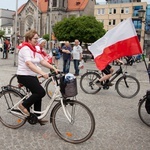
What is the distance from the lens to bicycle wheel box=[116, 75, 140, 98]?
796 centimetres

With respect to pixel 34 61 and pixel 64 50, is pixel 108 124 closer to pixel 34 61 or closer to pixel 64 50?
pixel 34 61

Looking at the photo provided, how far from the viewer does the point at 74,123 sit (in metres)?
4.29

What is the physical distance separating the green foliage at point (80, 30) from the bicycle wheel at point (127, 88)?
3492 centimetres

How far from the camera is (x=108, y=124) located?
5145mm

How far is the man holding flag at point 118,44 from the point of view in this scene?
5.43 metres

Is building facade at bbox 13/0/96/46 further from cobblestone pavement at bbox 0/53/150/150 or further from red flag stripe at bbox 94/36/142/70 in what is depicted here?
cobblestone pavement at bbox 0/53/150/150

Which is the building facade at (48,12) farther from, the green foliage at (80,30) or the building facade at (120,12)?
the green foliage at (80,30)

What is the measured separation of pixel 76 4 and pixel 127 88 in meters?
78.0

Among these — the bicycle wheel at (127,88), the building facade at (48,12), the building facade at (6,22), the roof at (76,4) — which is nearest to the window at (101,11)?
the building facade at (48,12)

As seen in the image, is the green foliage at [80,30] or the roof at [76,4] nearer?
the green foliage at [80,30]

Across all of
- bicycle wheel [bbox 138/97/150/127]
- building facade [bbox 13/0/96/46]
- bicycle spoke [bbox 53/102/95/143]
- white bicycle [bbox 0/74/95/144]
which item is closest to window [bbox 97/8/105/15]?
building facade [bbox 13/0/96/46]

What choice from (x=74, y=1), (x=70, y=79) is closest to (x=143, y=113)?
(x=70, y=79)

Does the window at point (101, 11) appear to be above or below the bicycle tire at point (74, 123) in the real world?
above

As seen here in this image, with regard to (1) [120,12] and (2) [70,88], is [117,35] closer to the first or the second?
(2) [70,88]
